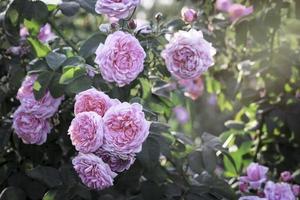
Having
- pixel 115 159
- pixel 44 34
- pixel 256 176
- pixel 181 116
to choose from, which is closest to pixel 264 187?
pixel 256 176

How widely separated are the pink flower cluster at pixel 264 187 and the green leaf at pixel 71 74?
722mm

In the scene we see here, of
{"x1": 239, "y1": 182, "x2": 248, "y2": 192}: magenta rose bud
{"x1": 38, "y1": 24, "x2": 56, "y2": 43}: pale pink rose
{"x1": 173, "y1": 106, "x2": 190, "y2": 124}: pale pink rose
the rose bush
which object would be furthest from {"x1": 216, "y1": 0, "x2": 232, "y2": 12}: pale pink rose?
{"x1": 173, "y1": 106, "x2": 190, "y2": 124}: pale pink rose

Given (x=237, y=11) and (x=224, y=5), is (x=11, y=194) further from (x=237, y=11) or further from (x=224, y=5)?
(x=224, y=5)

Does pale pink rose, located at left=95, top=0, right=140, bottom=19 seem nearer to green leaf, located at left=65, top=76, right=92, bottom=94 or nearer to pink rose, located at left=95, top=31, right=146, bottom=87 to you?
pink rose, located at left=95, top=31, right=146, bottom=87

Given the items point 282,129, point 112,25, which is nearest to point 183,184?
point 112,25

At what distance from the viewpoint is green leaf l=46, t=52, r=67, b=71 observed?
6.48 feet

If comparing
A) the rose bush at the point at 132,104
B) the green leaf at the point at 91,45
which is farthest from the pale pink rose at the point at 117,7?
the green leaf at the point at 91,45

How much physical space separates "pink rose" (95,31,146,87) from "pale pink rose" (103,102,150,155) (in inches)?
5.0

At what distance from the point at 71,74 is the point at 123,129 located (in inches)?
12.2

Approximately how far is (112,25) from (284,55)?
113cm

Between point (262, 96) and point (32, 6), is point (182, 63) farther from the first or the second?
point (262, 96)

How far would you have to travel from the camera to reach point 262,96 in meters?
2.82

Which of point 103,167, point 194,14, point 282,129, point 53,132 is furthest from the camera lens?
point 282,129

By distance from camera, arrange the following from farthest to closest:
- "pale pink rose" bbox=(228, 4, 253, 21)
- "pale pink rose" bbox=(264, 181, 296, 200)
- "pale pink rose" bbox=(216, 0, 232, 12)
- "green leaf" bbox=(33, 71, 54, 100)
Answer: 1. "pale pink rose" bbox=(216, 0, 232, 12)
2. "pale pink rose" bbox=(228, 4, 253, 21)
3. "pale pink rose" bbox=(264, 181, 296, 200)
4. "green leaf" bbox=(33, 71, 54, 100)
